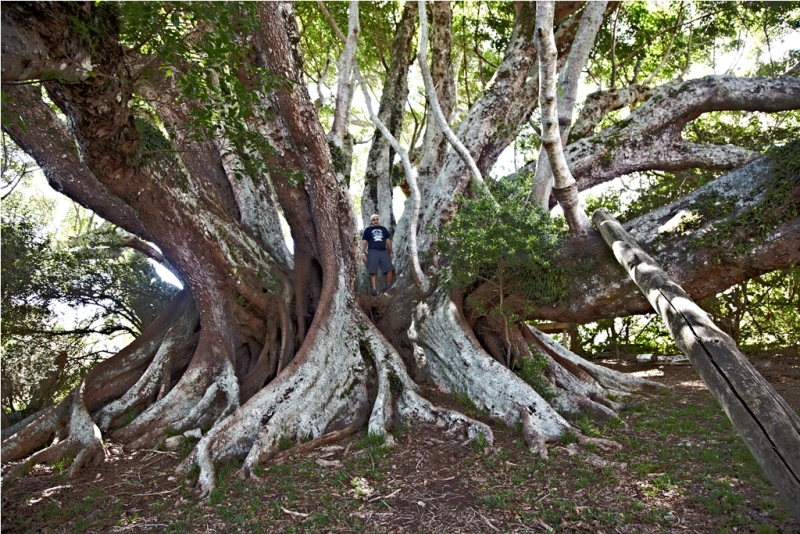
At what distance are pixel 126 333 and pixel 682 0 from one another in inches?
497

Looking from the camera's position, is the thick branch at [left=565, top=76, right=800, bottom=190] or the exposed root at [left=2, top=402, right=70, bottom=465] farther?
the thick branch at [left=565, top=76, right=800, bottom=190]

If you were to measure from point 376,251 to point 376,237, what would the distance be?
0.71ft

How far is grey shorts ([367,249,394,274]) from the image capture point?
784 centimetres

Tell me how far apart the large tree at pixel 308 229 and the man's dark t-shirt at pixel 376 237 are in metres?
0.45

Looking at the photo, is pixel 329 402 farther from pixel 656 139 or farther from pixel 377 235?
pixel 656 139

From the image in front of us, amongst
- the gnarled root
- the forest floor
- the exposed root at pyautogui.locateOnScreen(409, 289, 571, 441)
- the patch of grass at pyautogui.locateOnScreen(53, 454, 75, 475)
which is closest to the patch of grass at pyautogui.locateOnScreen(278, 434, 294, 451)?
the gnarled root

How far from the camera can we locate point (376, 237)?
782 centimetres

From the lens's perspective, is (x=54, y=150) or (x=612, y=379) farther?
(x=612, y=379)

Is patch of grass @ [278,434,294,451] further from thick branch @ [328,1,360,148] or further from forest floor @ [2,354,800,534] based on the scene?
thick branch @ [328,1,360,148]

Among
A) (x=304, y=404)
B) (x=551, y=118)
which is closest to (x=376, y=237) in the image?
(x=304, y=404)

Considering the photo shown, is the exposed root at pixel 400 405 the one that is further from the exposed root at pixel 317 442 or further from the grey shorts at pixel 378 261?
the grey shorts at pixel 378 261

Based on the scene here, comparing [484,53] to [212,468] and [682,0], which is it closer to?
[682,0]

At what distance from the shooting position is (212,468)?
13.7 feet

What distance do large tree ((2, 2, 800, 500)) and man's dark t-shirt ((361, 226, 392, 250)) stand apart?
448 millimetres
